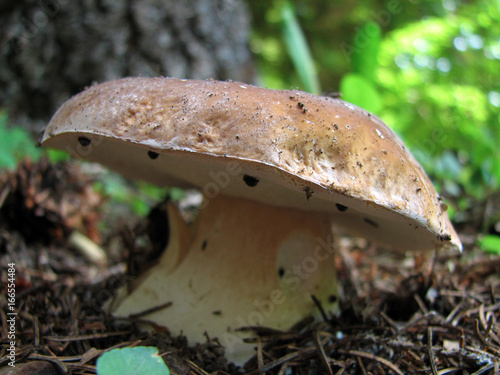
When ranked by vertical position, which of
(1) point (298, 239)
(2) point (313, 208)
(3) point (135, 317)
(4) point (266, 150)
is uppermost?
(4) point (266, 150)

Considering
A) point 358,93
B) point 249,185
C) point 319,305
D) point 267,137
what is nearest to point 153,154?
point 249,185

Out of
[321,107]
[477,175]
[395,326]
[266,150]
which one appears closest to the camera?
[266,150]

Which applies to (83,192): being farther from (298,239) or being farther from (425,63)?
(425,63)

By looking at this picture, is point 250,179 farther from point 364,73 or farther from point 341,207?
point 364,73

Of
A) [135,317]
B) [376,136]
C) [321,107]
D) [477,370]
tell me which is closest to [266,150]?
[321,107]

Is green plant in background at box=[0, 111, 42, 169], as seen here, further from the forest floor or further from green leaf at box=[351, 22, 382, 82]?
green leaf at box=[351, 22, 382, 82]

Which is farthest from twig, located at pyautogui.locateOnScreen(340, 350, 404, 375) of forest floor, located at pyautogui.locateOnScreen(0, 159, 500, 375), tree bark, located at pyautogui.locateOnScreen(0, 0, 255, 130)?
tree bark, located at pyautogui.locateOnScreen(0, 0, 255, 130)
